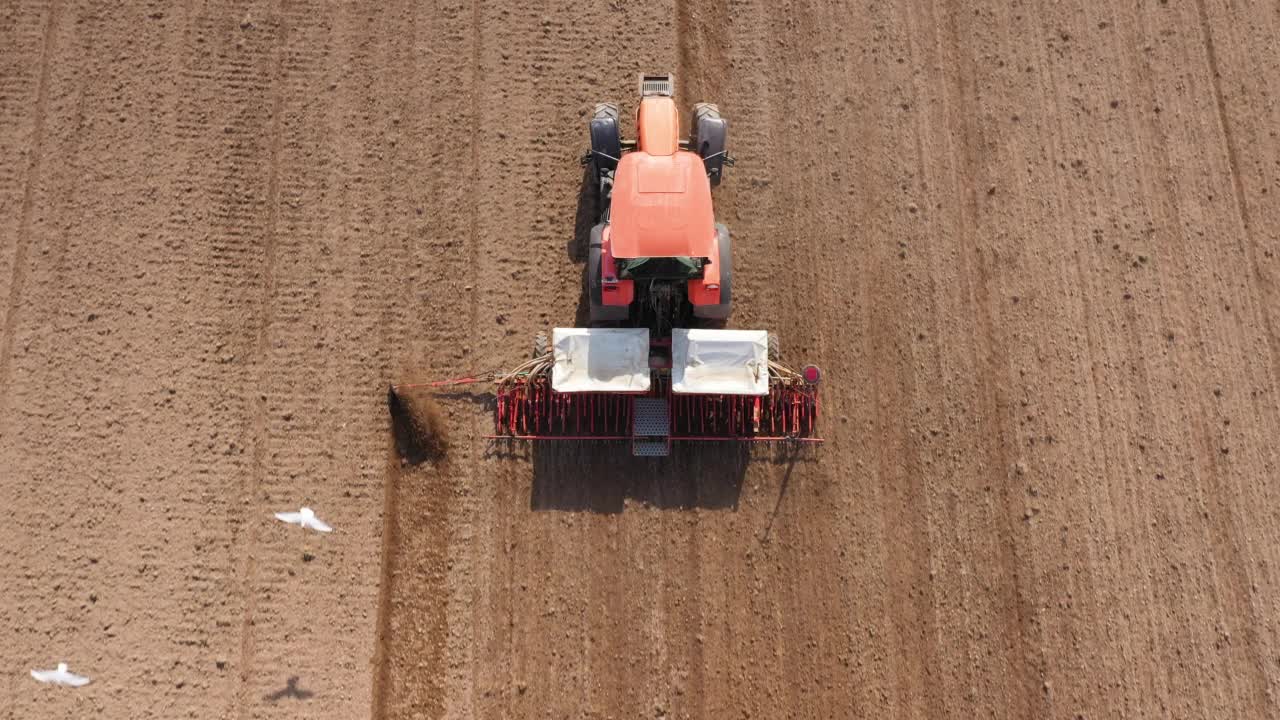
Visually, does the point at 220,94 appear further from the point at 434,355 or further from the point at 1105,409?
the point at 1105,409

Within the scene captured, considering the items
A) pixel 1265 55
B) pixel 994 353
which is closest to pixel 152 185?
pixel 994 353

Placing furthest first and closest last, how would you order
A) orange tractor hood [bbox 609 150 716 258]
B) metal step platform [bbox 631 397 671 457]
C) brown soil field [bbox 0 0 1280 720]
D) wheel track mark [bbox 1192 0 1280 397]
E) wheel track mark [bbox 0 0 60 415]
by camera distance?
wheel track mark [bbox 1192 0 1280 397] → wheel track mark [bbox 0 0 60 415] → metal step platform [bbox 631 397 671 457] → brown soil field [bbox 0 0 1280 720] → orange tractor hood [bbox 609 150 716 258]

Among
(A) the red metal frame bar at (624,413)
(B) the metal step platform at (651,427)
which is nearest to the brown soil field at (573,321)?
(A) the red metal frame bar at (624,413)

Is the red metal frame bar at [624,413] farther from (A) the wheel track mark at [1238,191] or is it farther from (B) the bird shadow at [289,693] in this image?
(A) the wheel track mark at [1238,191]

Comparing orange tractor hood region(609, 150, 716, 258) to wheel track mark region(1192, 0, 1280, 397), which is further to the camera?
wheel track mark region(1192, 0, 1280, 397)

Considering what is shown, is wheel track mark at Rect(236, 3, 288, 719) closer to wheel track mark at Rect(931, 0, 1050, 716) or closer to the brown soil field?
the brown soil field

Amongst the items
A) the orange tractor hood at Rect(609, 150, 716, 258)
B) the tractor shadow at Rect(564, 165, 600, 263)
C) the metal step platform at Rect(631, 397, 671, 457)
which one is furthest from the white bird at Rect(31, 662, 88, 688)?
the orange tractor hood at Rect(609, 150, 716, 258)
